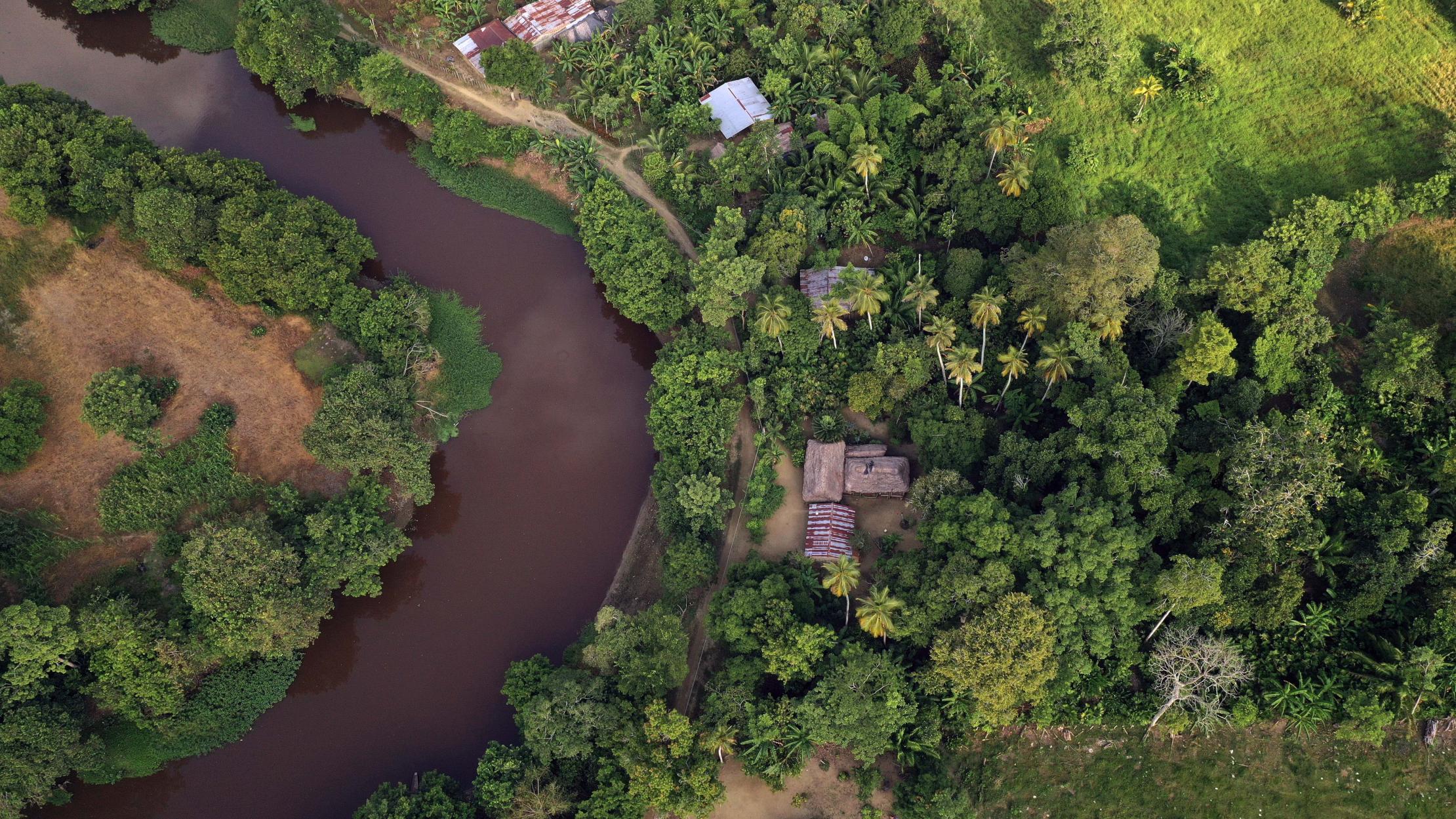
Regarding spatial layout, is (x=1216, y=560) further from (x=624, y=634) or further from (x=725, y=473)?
(x=624, y=634)

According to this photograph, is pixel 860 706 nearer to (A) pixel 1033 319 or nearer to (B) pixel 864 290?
(B) pixel 864 290

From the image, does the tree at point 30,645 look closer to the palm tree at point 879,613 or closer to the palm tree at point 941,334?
Answer: the palm tree at point 879,613

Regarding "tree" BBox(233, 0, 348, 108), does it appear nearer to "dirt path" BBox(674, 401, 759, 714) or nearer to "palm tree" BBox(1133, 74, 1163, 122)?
"dirt path" BBox(674, 401, 759, 714)

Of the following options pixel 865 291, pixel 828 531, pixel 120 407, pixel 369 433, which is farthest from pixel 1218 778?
pixel 120 407

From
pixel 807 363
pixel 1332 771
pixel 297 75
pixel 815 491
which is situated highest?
pixel 297 75

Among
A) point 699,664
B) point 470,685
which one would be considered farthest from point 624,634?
point 470,685

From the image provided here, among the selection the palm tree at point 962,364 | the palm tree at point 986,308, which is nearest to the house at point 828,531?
the palm tree at point 962,364
